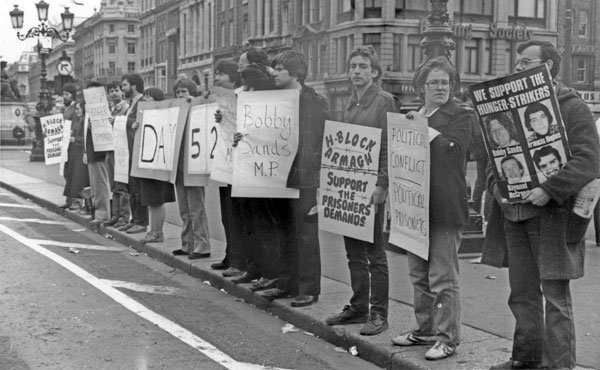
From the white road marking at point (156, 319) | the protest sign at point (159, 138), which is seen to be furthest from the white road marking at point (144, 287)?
the protest sign at point (159, 138)

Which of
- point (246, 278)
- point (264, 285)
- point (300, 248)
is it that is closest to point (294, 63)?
point (300, 248)

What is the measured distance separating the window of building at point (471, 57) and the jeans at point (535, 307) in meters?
45.6

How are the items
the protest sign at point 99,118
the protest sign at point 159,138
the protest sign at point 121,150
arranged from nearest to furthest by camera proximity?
the protest sign at point 159,138 → the protest sign at point 121,150 → the protest sign at point 99,118

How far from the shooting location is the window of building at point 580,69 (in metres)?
47.9

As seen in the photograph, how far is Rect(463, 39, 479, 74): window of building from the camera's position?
4988cm

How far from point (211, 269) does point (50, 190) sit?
1054 centimetres

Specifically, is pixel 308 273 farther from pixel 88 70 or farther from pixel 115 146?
pixel 88 70

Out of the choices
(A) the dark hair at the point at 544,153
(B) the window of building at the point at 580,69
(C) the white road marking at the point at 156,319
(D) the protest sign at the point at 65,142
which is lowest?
(C) the white road marking at the point at 156,319

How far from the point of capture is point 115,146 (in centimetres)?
1228

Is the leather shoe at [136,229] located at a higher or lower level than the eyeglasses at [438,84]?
lower

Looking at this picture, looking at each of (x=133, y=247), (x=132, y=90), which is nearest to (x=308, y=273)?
(x=133, y=247)

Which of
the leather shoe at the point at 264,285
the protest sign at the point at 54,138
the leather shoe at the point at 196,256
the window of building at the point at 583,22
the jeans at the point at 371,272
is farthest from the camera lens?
the window of building at the point at 583,22

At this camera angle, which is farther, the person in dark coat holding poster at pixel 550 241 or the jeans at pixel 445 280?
the jeans at pixel 445 280

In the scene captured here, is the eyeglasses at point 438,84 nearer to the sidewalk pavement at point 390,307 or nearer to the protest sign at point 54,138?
the sidewalk pavement at point 390,307
